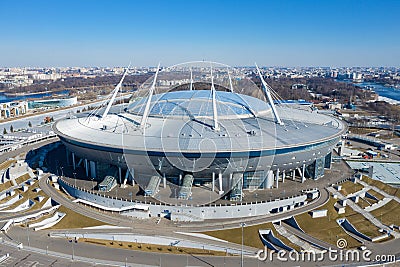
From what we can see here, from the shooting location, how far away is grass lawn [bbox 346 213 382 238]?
116ft

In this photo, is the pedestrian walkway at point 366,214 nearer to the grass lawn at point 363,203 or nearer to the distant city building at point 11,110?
the grass lawn at point 363,203

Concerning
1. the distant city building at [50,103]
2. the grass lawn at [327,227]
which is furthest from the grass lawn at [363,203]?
the distant city building at [50,103]

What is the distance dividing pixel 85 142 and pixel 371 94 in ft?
503

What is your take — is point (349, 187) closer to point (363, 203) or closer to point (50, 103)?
point (363, 203)

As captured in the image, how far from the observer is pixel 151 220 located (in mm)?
37906

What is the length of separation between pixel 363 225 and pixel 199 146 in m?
20.0

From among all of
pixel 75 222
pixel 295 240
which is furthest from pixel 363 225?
pixel 75 222

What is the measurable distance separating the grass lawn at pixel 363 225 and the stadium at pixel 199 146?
9175 millimetres

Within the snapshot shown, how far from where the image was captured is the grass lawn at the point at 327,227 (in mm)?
34125

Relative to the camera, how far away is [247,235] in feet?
114

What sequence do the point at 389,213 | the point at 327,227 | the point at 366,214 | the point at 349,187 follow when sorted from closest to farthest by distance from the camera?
the point at 327,227 < the point at 366,214 < the point at 389,213 < the point at 349,187

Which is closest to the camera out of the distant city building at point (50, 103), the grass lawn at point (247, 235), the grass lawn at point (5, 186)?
the grass lawn at point (247, 235)

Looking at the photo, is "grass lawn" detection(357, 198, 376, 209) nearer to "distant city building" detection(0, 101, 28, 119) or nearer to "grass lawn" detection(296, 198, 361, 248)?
"grass lawn" detection(296, 198, 361, 248)

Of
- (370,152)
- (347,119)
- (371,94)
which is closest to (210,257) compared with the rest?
(370,152)
